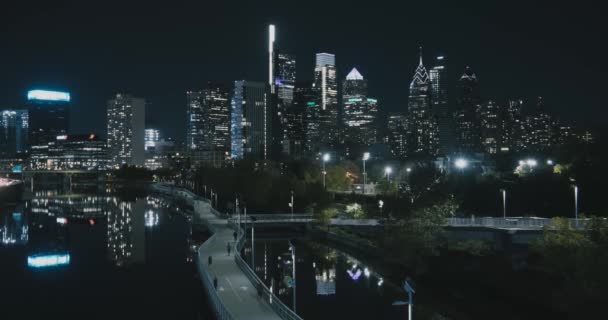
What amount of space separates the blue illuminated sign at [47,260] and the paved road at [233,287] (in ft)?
50.7

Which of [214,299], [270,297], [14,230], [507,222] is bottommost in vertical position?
[14,230]

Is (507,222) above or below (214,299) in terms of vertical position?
above

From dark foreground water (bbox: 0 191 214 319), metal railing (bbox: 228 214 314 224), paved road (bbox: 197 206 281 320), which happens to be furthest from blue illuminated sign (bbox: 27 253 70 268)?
metal railing (bbox: 228 214 314 224)

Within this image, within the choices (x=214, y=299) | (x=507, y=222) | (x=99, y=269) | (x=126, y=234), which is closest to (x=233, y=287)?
(x=214, y=299)

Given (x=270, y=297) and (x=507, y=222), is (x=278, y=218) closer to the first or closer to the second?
(x=507, y=222)

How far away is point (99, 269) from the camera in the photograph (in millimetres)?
51219

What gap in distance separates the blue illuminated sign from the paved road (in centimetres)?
1546

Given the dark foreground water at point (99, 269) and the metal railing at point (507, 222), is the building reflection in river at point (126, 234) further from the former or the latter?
the metal railing at point (507, 222)

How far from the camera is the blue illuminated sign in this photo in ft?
175

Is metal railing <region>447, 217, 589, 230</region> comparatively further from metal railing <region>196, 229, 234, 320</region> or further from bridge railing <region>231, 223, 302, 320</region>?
metal railing <region>196, 229, 234, 320</region>

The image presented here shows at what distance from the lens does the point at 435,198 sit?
161 ft

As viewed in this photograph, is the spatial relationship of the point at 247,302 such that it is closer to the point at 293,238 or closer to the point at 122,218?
the point at 293,238

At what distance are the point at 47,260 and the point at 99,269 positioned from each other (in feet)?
27.6

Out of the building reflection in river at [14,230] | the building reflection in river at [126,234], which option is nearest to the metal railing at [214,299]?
the building reflection in river at [126,234]
